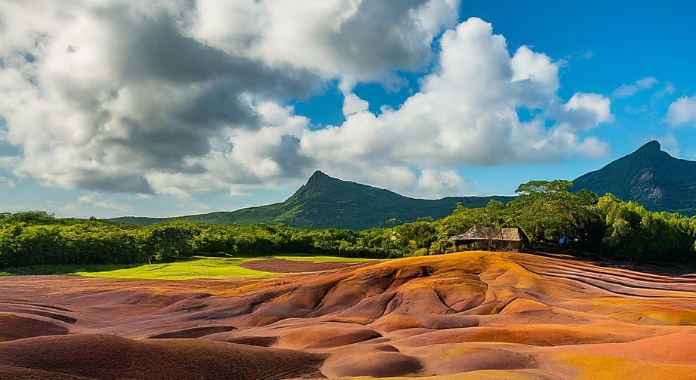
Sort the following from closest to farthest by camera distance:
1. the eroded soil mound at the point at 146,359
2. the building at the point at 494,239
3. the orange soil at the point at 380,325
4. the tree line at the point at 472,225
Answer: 1. the eroded soil mound at the point at 146,359
2. the orange soil at the point at 380,325
3. the building at the point at 494,239
4. the tree line at the point at 472,225

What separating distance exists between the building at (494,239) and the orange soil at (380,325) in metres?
19.1

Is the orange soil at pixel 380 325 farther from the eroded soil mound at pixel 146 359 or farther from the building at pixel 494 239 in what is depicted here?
the building at pixel 494 239

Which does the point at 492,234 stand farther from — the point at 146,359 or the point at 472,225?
the point at 146,359

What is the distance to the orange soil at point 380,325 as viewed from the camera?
11320 millimetres

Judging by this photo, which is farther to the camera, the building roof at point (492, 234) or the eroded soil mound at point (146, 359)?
the building roof at point (492, 234)

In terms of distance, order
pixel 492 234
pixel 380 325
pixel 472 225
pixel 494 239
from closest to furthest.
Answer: pixel 380 325, pixel 494 239, pixel 492 234, pixel 472 225

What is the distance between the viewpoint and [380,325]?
74.3ft

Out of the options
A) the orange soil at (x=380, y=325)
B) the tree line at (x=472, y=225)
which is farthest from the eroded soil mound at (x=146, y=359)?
the tree line at (x=472, y=225)

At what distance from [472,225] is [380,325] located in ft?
180

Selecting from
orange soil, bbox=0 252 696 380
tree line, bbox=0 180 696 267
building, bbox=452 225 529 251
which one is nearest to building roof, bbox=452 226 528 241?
building, bbox=452 225 529 251

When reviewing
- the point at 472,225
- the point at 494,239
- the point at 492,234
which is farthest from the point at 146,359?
the point at 472,225

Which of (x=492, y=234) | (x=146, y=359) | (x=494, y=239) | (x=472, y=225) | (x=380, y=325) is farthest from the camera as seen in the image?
(x=472, y=225)

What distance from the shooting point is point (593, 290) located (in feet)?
92.5

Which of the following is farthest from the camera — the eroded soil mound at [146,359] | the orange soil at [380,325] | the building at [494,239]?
the building at [494,239]
